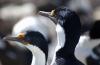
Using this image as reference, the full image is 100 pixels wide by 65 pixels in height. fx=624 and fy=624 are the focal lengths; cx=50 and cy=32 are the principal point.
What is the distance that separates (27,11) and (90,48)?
3.89 feet

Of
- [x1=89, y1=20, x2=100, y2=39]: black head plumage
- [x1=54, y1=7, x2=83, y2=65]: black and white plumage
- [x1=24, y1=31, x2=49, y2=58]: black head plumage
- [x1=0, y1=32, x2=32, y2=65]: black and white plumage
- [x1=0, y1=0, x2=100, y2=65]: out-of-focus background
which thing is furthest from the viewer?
[x1=0, y1=0, x2=100, y2=65]: out-of-focus background

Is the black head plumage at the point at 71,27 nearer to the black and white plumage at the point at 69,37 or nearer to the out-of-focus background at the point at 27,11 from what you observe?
the black and white plumage at the point at 69,37

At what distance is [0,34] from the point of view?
4539 mm

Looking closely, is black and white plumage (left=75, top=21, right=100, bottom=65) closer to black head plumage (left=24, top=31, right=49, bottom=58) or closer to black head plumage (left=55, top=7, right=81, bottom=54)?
black head plumage (left=24, top=31, right=49, bottom=58)

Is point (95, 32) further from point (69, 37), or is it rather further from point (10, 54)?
point (69, 37)

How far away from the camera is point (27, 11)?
5.35 meters

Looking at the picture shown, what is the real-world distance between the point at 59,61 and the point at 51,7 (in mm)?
2670

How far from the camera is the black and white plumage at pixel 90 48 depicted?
409 cm

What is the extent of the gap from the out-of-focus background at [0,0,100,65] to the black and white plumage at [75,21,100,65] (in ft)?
0.72

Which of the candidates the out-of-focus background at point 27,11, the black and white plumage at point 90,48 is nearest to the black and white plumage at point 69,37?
the black and white plumage at point 90,48

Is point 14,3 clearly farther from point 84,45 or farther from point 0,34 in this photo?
point 84,45

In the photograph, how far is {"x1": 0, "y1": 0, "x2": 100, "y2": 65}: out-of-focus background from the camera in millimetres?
4699

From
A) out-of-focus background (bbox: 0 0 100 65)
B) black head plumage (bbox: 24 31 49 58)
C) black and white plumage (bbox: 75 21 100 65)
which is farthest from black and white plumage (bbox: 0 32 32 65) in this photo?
black head plumage (bbox: 24 31 49 58)

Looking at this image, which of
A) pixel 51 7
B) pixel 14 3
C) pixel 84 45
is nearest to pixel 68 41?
pixel 84 45
